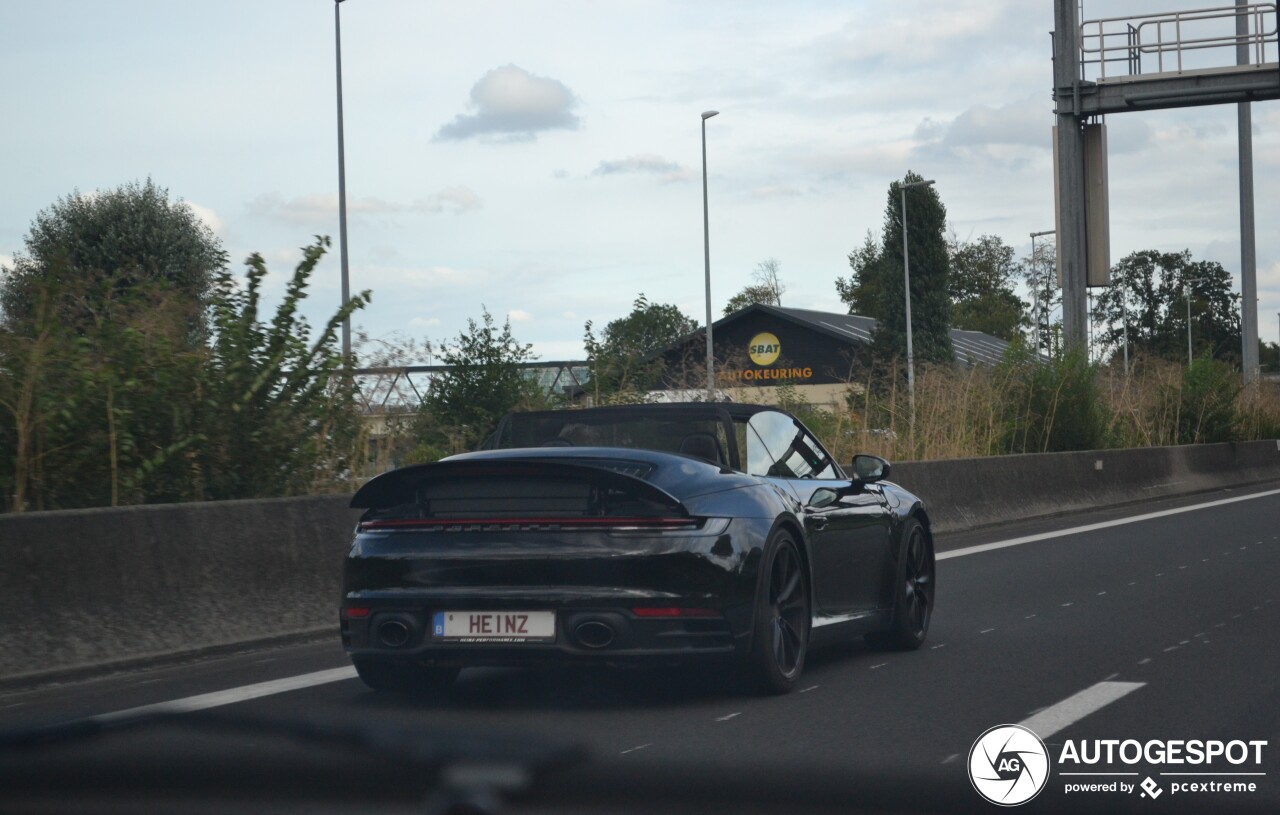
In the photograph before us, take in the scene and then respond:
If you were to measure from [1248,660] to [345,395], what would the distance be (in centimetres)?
615

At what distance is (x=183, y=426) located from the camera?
10117 millimetres

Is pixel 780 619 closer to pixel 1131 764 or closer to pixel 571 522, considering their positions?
pixel 571 522

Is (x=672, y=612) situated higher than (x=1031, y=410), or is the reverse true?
(x=1031, y=410)

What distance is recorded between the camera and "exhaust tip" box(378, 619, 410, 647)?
668 cm

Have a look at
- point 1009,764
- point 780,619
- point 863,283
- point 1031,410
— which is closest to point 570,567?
point 780,619

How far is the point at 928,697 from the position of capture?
7.07 m

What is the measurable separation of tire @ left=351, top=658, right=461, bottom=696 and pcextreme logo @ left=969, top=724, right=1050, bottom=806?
7.93ft

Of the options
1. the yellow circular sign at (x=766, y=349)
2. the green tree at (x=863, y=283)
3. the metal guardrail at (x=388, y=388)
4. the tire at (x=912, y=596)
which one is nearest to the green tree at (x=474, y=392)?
the metal guardrail at (x=388, y=388)

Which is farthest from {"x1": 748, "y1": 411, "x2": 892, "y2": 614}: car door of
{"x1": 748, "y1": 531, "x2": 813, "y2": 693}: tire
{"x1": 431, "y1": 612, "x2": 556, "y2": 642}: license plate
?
{"x1": 431, "y1": 612, "x2": 556, "y2": 642}: license plate

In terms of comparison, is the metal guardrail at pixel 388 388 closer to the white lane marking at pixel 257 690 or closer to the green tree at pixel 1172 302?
the white lane marking at pixel 257 690

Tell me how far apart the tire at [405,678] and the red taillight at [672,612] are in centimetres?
96

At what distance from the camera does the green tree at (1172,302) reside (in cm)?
13662

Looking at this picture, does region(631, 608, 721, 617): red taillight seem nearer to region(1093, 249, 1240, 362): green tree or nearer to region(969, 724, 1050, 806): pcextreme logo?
region(969, 724, 1050, 806): pcextreme logo

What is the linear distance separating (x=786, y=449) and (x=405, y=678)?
7.12 feet
